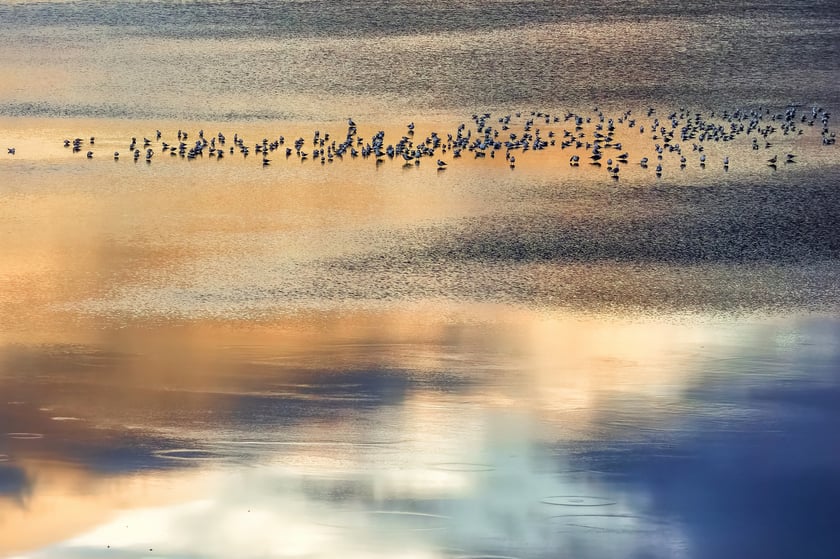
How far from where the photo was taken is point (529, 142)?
32.3 metres

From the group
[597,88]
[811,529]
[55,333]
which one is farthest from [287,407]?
[597,88]

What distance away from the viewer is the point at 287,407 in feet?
53.8

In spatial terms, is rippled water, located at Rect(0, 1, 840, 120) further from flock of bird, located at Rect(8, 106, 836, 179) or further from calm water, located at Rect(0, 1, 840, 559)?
flock of bird, located at Rect(8, 106, 836, 179)

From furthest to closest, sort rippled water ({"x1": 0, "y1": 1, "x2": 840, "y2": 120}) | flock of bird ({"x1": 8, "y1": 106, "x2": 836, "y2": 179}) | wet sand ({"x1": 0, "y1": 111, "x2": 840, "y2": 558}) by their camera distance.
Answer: rippled water ({"x1": 0, "y1": 1, "x2": 840, "y2": 120}) → flock of bird ({"x1": 8, "y1": 106, "x2": 836, "y2": 179}) → wet sand ({"x1": 0, "y1": 111, "x2": 840, "y2": 558})

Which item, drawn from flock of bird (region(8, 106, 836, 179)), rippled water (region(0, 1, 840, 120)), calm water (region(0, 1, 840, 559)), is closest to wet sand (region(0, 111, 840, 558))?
calm water (region(0, 1, 840, 559))

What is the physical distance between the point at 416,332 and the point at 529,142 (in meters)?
13.8

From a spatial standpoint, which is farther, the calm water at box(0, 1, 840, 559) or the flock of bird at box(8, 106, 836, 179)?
the flock of bird at box(8, 106, 836, 179)

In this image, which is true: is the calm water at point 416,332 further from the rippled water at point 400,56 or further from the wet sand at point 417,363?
the rippled water at point 400,56

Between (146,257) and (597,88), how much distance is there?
63.4ft

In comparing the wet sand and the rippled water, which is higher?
the rippled water

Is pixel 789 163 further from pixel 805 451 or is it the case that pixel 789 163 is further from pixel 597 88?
pixel 805 451

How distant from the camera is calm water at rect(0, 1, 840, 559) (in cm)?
1382

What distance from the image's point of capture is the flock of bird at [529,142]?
102 feet

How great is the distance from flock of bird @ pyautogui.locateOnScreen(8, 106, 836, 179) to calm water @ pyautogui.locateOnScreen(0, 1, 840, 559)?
20 centimetres
